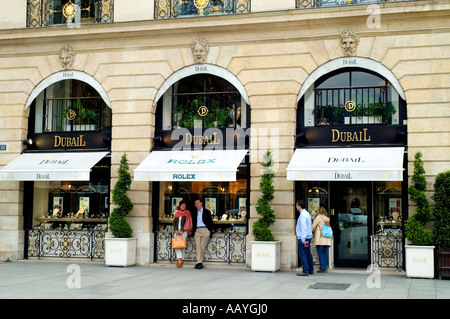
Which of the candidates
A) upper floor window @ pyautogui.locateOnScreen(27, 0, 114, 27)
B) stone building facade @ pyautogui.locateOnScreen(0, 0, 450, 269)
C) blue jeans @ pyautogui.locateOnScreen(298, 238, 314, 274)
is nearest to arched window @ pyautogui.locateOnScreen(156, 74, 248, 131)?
stone building facade @ pyautogui.locateOnScreen(0, 0, 450, 269)

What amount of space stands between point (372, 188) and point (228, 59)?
17.8 ft

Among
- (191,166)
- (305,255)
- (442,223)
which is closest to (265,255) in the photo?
(305,255)

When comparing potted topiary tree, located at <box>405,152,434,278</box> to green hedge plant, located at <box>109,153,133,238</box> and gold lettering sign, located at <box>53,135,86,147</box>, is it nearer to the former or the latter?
green hedge plant, located at <box>109,153,133,238</box>

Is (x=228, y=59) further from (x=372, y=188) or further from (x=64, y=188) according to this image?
(x=64, y=188)

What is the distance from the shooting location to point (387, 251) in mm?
15594

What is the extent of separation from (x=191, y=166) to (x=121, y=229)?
105 inches

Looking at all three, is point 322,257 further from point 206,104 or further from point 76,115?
point 76,115

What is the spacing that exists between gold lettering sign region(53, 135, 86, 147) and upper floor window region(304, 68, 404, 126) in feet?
22.6

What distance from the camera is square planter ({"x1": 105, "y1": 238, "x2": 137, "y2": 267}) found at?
16312 mm

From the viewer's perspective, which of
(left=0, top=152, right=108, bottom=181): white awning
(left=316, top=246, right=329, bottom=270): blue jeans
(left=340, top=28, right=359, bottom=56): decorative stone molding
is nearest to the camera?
(left=316, top=246, right=329, bottom=270): blue jeans

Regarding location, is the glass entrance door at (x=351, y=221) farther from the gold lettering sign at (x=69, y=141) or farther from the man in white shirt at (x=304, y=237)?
the gold lettering sign at (x=69, y=141)

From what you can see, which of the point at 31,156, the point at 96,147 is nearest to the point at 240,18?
the point at 96,147

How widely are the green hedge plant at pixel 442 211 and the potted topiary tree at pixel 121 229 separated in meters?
8.15

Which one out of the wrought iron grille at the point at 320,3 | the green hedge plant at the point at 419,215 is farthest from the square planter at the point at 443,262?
the wrought iron grille at the point at 320,3
